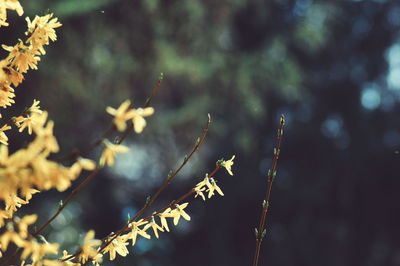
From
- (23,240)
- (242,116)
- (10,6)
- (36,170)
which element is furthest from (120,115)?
(242,116)

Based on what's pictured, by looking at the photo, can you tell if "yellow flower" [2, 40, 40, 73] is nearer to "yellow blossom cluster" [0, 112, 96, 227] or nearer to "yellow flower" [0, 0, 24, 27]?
"yellow flower" [0, 0, 24, 27]

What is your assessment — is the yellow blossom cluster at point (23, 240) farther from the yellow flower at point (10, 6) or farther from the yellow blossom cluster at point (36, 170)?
the yellow flower at point (10, 6)

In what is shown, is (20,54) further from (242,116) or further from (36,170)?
(242,116)

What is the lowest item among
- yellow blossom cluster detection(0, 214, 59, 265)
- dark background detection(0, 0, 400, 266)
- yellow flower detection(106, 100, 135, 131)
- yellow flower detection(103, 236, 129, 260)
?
yellow blossom cluster detection(0, 214, 59, 265)

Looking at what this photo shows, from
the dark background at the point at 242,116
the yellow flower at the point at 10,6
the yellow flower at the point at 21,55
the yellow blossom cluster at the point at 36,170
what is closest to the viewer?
the yellow blossom cluster at the point at 36,170

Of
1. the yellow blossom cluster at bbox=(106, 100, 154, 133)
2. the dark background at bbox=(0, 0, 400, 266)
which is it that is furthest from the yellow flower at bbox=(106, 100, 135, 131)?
the dark background at bbox=(0, 0, 400, 266)

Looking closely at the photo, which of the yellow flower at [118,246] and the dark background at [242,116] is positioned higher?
the dark background at [242,116]

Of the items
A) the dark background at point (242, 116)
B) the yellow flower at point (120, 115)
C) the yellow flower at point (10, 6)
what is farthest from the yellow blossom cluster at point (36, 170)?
the dark background at point (242, 116)

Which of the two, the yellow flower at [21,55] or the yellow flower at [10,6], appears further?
the yellow flower at [21,55]

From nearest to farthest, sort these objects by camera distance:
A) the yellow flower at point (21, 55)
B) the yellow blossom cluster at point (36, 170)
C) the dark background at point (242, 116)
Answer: the yellow blossom cluster at point (36, 170) → the yellow flower at point (21, 55) → the dark background at point (242, 116)

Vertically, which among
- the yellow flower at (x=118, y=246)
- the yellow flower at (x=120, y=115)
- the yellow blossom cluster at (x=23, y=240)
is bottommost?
the yellow blossom cluster at (x=23, y=240)
